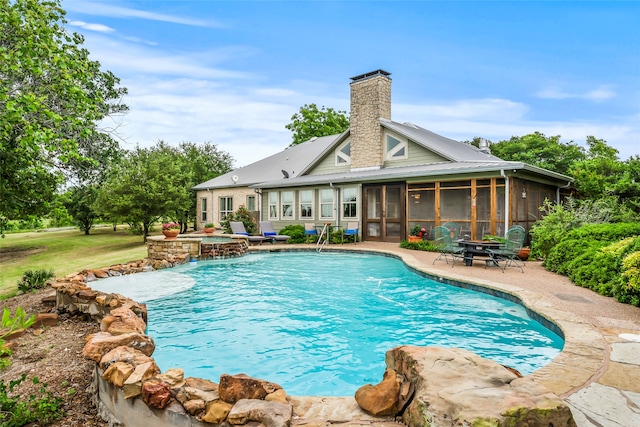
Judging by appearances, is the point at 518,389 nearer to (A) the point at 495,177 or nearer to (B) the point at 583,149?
(A) the point at 495,177

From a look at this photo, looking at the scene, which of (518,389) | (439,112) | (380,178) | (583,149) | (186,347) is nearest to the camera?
(518,389)

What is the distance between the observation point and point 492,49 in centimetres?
1378

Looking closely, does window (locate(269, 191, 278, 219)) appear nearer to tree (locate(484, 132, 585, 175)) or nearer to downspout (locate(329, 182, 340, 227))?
downspout (locate(329, 182, 340, 227))

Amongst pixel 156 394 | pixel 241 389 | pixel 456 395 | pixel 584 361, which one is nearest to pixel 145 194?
pixel 156 394

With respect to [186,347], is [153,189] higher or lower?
higher

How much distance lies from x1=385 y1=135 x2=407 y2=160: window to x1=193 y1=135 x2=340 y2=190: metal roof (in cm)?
480

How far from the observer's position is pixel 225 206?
867 inches

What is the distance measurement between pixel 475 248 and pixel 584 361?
5.84 meters

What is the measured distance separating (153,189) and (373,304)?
15744 mm

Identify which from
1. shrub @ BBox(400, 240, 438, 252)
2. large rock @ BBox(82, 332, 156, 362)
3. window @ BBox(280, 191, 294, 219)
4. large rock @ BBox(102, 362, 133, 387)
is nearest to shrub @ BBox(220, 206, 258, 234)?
window @ BBox(280, 191, 294, 219)

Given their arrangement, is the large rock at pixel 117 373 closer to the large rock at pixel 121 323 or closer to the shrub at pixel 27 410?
the shrub at pixel 27 410

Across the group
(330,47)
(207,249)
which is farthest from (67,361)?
(330,47)

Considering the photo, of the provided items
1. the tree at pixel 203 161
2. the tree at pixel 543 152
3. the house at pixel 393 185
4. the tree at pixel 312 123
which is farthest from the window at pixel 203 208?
the tree at pixel 543 152

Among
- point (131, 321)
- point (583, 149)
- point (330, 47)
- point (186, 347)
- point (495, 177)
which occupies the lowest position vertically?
point (186, 347)
